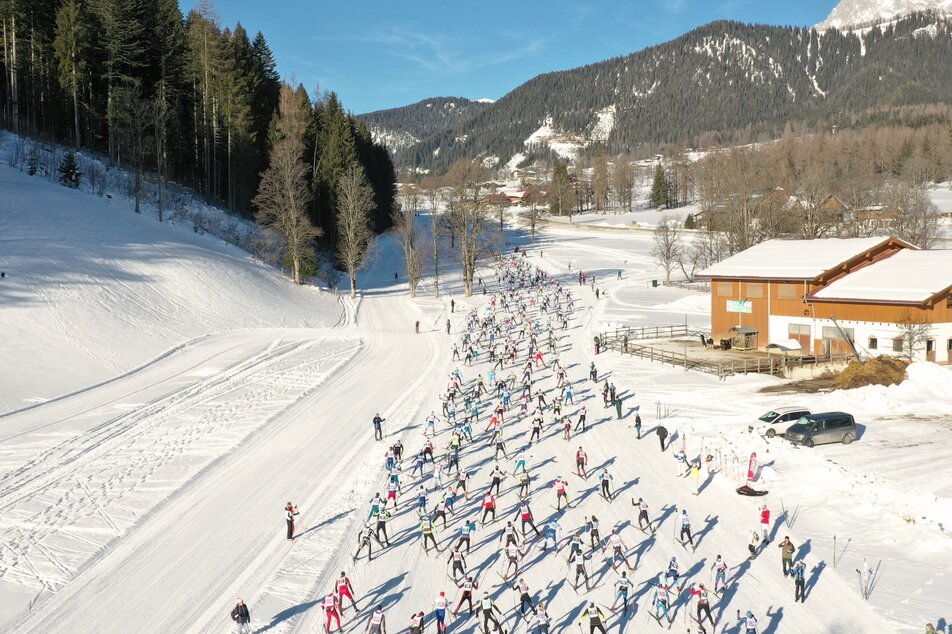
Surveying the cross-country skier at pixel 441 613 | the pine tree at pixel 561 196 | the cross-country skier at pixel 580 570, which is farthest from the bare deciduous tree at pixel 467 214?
the pine tree at pixel 561 196

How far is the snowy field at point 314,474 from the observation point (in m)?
12.7

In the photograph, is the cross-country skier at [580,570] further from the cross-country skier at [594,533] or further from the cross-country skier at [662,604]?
the cross-country skier at [662,604]

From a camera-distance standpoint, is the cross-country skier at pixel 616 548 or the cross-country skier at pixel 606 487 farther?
the cross-country skier at pixel 606 487

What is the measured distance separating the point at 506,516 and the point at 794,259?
2858 cm

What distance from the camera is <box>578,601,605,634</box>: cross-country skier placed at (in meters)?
11.2

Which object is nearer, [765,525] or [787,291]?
[765,525]

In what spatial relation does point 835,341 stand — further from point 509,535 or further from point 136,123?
point 136,123

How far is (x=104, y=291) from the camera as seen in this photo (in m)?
34.9

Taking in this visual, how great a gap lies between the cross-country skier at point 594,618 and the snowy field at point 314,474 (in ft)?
1.85

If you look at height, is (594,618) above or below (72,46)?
below

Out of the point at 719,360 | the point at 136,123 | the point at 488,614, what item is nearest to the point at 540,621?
the point at 488,614

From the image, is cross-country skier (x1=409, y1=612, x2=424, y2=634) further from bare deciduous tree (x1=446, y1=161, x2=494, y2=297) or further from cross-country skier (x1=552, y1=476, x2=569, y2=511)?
bare deciduous tree (x1=446, y1=161, x2=494, y2=297)

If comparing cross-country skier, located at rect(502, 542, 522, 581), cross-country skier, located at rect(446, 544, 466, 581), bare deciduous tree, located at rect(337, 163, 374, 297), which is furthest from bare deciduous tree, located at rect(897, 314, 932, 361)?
bare deciduous tree, located at rect(337, 163, 374, 297)

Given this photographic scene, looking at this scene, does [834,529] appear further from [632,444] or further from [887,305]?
[887,305]
